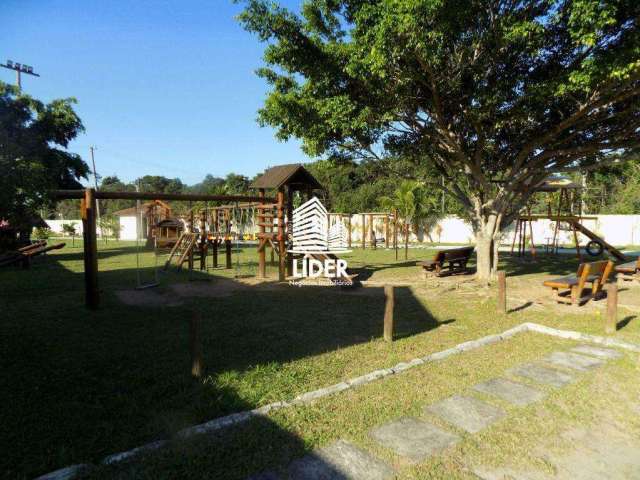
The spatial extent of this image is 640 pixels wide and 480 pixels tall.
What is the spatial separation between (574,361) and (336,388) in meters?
3.05

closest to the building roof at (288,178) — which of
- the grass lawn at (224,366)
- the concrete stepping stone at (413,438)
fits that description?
the grass lawn at (224,366)

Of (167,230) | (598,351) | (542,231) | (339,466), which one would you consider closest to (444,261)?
(598,351)

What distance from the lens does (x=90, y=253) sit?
8.05m

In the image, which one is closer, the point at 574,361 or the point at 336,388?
the point at 336,388

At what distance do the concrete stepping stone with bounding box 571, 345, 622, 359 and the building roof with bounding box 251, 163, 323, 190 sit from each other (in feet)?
35.4

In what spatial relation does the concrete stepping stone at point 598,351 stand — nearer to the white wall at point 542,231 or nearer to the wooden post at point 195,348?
the wooden post at point 195,348

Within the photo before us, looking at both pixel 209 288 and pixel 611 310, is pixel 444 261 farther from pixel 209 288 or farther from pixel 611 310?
pixel 209 288

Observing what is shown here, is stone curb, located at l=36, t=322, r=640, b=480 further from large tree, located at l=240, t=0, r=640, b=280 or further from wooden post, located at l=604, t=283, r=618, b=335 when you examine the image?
large tree, located at l=240, t=0, r=640, b=280

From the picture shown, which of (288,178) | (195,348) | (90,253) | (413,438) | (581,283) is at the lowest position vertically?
(413,438)

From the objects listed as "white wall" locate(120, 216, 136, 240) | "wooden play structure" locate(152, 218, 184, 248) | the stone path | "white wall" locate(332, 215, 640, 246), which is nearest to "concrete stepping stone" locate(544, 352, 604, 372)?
the stone path

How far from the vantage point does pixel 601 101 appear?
8.60 m

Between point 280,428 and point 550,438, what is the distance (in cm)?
213

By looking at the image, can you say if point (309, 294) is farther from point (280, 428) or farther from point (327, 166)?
point (280, 428)

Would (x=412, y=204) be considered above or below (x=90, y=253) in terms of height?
above
